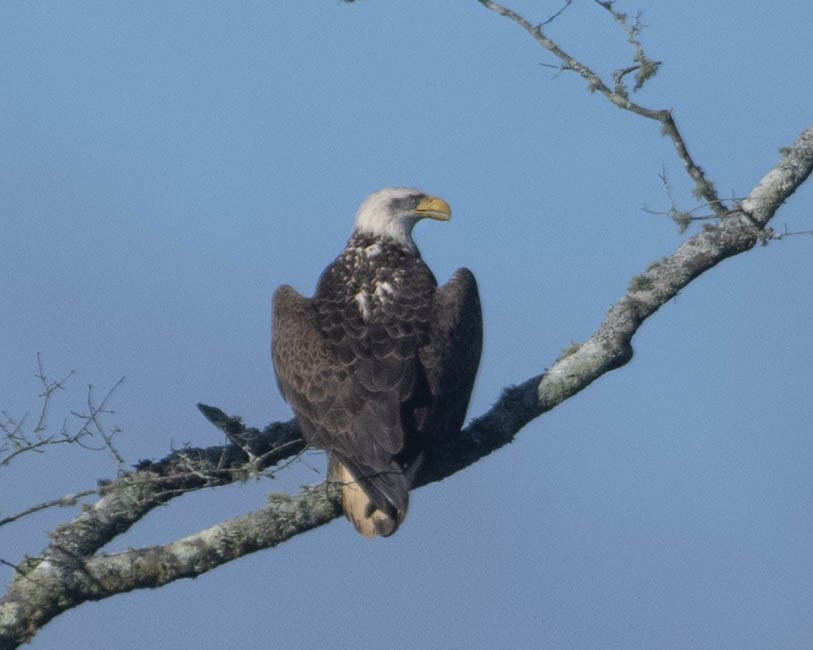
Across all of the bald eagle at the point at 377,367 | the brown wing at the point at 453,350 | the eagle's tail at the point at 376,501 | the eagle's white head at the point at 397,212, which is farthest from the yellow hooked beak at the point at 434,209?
the eagle's tail at the point at 376,501

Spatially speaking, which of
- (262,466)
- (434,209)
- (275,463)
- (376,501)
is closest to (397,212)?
(434,209)

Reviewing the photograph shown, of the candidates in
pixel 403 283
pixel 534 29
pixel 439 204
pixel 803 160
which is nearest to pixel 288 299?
pixel 403 283

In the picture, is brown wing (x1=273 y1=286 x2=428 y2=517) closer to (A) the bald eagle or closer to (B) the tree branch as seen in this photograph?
(A) the bald eagle

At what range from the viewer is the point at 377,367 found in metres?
8.22

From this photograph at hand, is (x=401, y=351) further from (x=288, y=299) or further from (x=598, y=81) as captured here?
(x=598, y=81)

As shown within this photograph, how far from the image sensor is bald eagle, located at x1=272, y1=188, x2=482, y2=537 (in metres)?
7.89

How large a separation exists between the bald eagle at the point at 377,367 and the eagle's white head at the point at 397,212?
0.41m

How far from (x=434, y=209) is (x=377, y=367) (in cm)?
202

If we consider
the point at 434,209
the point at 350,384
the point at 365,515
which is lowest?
the point at 365,515

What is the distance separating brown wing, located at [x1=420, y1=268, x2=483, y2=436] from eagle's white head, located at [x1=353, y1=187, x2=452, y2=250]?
88 centimetres

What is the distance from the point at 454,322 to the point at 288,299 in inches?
40.4

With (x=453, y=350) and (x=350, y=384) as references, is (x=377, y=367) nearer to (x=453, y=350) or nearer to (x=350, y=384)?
(x=350, y=384)

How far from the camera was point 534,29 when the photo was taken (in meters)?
8.05

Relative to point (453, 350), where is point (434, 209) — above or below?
above
